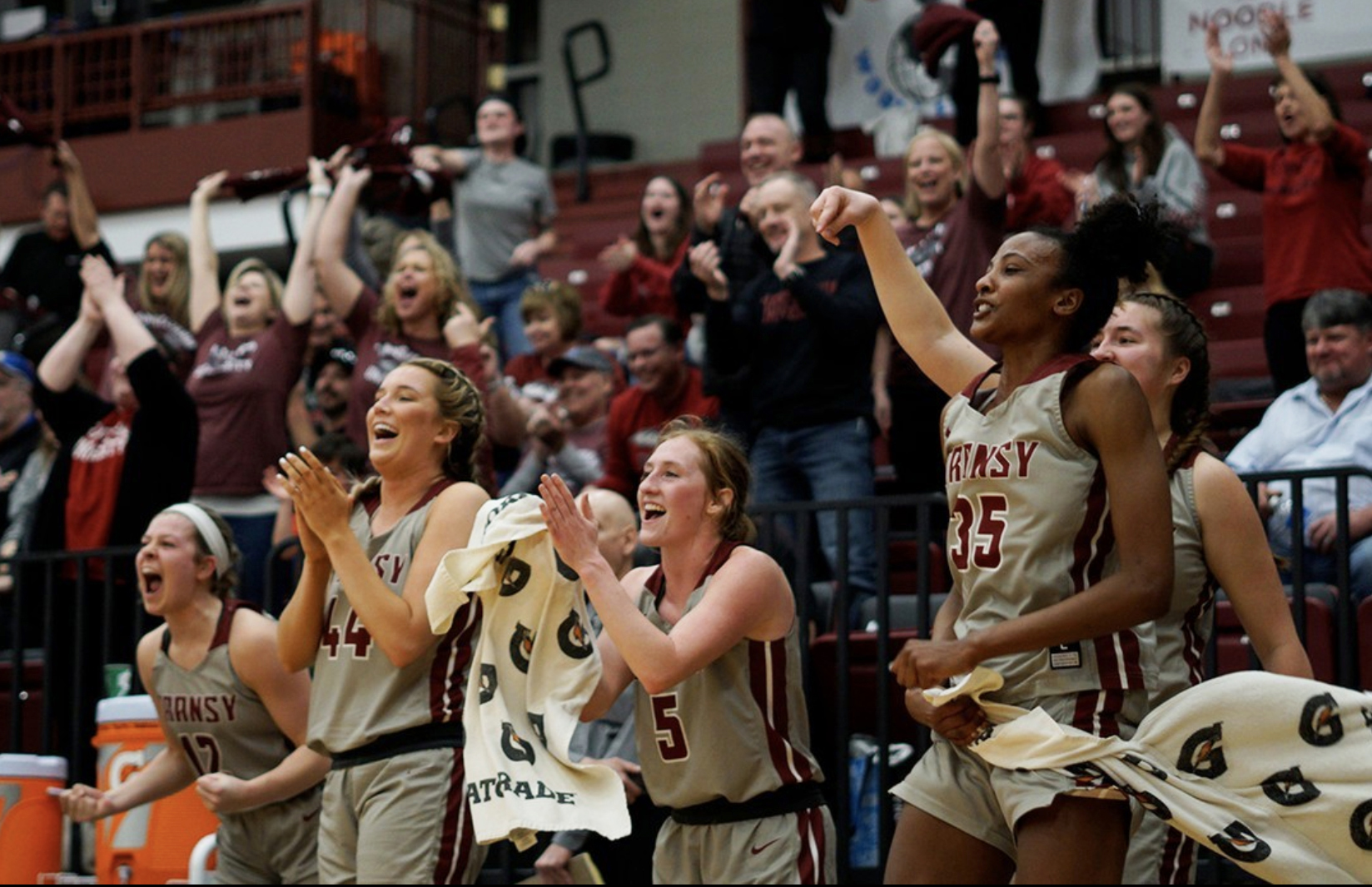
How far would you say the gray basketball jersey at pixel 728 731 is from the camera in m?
4.54

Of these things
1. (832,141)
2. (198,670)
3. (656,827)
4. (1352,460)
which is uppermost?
(832,141)

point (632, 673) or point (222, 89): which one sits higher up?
point (222, 89)

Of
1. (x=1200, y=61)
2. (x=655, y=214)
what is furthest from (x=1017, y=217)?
(x=1200, y=61)

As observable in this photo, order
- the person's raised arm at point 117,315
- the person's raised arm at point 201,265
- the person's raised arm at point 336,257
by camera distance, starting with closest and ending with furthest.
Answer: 1. the person's raised arm at point 117,315
2. the person's raised arm at point 336,257
3. the person's raised arm at point 201,265

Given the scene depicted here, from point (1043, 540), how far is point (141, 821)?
3.76 m

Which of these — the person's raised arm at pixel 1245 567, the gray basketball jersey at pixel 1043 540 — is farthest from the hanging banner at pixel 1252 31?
A: the gray basketball jersey at pixel 1043 540

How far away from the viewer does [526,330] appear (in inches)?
344

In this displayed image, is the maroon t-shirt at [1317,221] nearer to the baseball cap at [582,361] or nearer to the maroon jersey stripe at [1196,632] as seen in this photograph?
the baseball cap at [582,361]

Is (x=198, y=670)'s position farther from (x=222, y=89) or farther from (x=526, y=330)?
(x=222, y=89)

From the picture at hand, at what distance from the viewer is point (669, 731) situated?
15.1ft

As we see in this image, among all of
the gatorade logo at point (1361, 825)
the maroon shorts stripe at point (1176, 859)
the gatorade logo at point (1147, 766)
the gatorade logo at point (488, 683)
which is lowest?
the maroon shorts stripe at point (1176, 859)

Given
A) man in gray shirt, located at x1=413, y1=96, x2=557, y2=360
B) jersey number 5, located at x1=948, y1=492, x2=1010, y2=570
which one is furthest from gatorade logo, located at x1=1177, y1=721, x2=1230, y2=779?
man in gray shirt, located at x1=413, y1=96, x2=557, y2=360

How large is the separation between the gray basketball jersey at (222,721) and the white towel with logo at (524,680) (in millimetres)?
1335

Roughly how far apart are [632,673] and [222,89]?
12.1 meters
